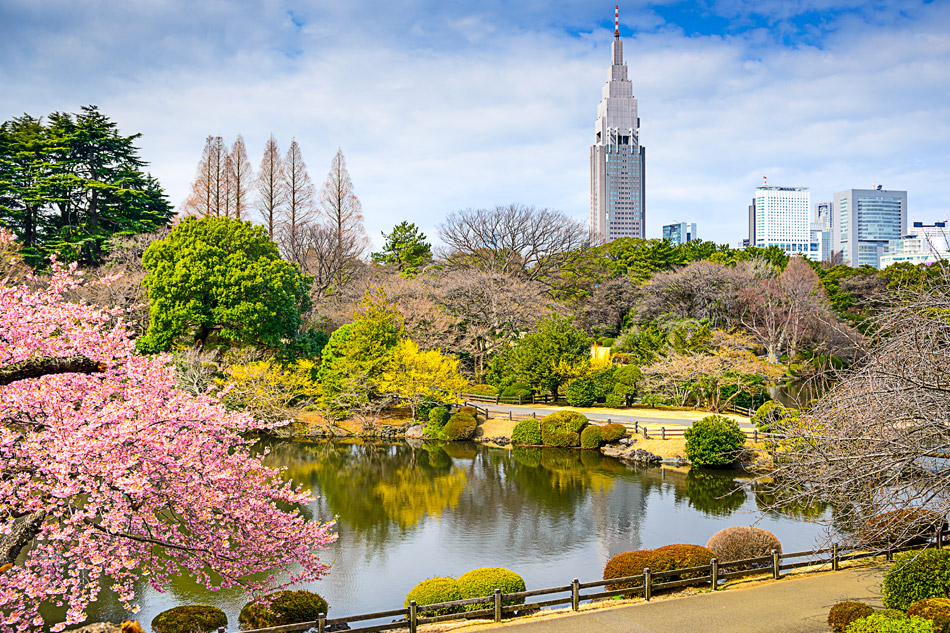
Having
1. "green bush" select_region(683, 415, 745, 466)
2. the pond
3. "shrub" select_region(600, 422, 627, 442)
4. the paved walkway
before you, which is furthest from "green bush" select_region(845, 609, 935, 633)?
"shrub" select_region(600, 422, 627, 442)

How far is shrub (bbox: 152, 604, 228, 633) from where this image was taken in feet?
34.9

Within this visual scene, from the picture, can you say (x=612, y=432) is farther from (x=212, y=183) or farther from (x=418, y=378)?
(x=212, y=183)

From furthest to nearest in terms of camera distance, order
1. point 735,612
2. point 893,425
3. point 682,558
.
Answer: point 682,558 → point 735,612 → point 893,425

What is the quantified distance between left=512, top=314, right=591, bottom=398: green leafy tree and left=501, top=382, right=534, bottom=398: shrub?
14.6 inches

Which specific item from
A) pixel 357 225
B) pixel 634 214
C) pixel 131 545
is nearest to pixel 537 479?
pixel 131 545

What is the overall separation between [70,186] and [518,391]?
97.9 feet

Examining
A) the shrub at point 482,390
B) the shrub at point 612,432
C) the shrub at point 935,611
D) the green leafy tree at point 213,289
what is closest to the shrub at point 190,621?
the shrub at point 935,611

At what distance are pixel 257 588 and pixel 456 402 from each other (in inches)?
984

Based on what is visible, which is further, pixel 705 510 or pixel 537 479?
pixel 537 479

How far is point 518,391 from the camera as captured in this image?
3809cm

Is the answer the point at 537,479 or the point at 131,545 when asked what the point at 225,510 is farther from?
the point at 537,479

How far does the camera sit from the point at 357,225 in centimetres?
5238

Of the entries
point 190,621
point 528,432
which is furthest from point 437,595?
point 528,432

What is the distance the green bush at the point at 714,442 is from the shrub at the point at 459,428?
10.9m
